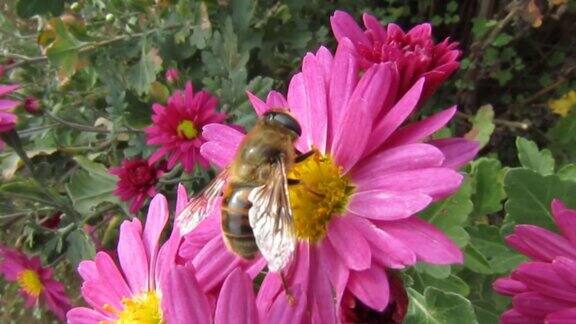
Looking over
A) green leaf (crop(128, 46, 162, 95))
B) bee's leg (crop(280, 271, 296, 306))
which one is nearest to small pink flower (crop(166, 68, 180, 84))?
green leaf (crop(128, 46, 162, 95))

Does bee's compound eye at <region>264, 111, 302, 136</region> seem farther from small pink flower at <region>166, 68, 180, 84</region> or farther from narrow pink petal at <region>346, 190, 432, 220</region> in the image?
small pink flower at <region>166, 68, 180, 84</region>

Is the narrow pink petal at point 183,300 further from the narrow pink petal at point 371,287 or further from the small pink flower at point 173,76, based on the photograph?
the small pink flower at point 173,76

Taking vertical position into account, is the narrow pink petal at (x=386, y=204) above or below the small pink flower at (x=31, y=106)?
above

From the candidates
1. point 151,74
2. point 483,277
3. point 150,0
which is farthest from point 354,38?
point 150,0

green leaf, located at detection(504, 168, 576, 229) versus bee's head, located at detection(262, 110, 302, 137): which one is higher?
bee's head, located at detection(262, 110, 302, 137)

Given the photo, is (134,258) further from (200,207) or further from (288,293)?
(288,293)

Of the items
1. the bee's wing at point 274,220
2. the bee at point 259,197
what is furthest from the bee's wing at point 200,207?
the bee's wing at point 274,220

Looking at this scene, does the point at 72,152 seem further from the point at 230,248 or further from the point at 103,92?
the point at 230,248
